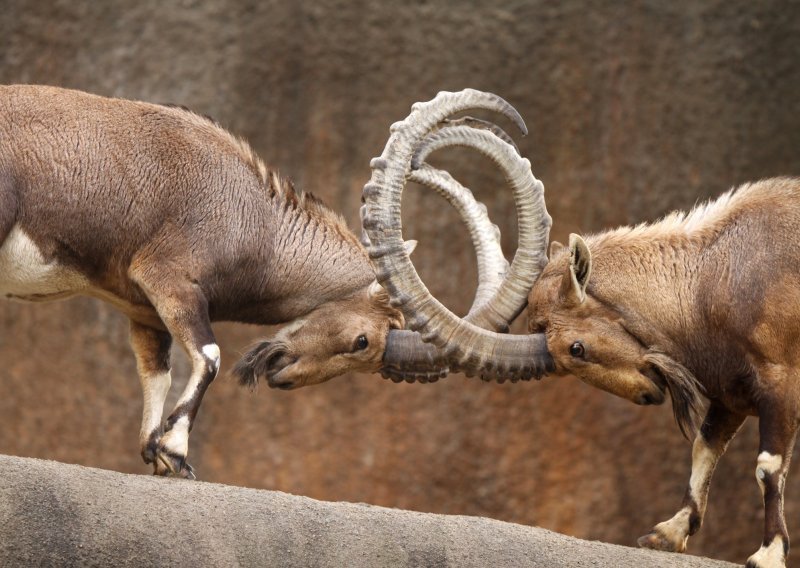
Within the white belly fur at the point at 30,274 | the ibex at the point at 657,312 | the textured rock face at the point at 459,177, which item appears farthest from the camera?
the textured rock face at the point at 459,177

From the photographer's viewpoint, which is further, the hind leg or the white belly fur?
the hind leg

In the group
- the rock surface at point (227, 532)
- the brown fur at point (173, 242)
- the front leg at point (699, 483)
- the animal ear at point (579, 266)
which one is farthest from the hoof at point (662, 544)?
the brown fur at point (173, 242)

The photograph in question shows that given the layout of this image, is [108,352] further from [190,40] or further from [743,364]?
[743,364]

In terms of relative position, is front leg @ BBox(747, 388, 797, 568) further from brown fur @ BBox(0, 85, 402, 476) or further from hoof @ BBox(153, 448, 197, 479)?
hoof @ BBox(153, 448, 197, 479)

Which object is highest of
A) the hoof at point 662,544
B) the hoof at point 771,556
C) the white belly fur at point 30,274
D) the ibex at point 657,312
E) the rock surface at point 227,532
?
the ibex at point 657,312

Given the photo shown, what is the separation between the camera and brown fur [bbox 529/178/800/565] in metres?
8.47

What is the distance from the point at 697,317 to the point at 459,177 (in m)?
4.41

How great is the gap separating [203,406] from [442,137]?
4.64 meters

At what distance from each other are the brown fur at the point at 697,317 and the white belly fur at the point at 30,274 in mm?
3070

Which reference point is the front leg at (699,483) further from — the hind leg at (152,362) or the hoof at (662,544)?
the hind leg at (152,362)

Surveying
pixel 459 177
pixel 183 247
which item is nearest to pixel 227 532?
pixel 183 247

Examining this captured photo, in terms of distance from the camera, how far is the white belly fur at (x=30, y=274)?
8438 millimetres

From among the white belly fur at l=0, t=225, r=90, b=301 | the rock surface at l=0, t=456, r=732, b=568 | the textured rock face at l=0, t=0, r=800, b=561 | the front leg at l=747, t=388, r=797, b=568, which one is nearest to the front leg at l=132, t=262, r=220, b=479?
the white belly fur at l=0, t=225, r=90, b=301

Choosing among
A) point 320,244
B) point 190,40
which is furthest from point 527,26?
point 320,244
